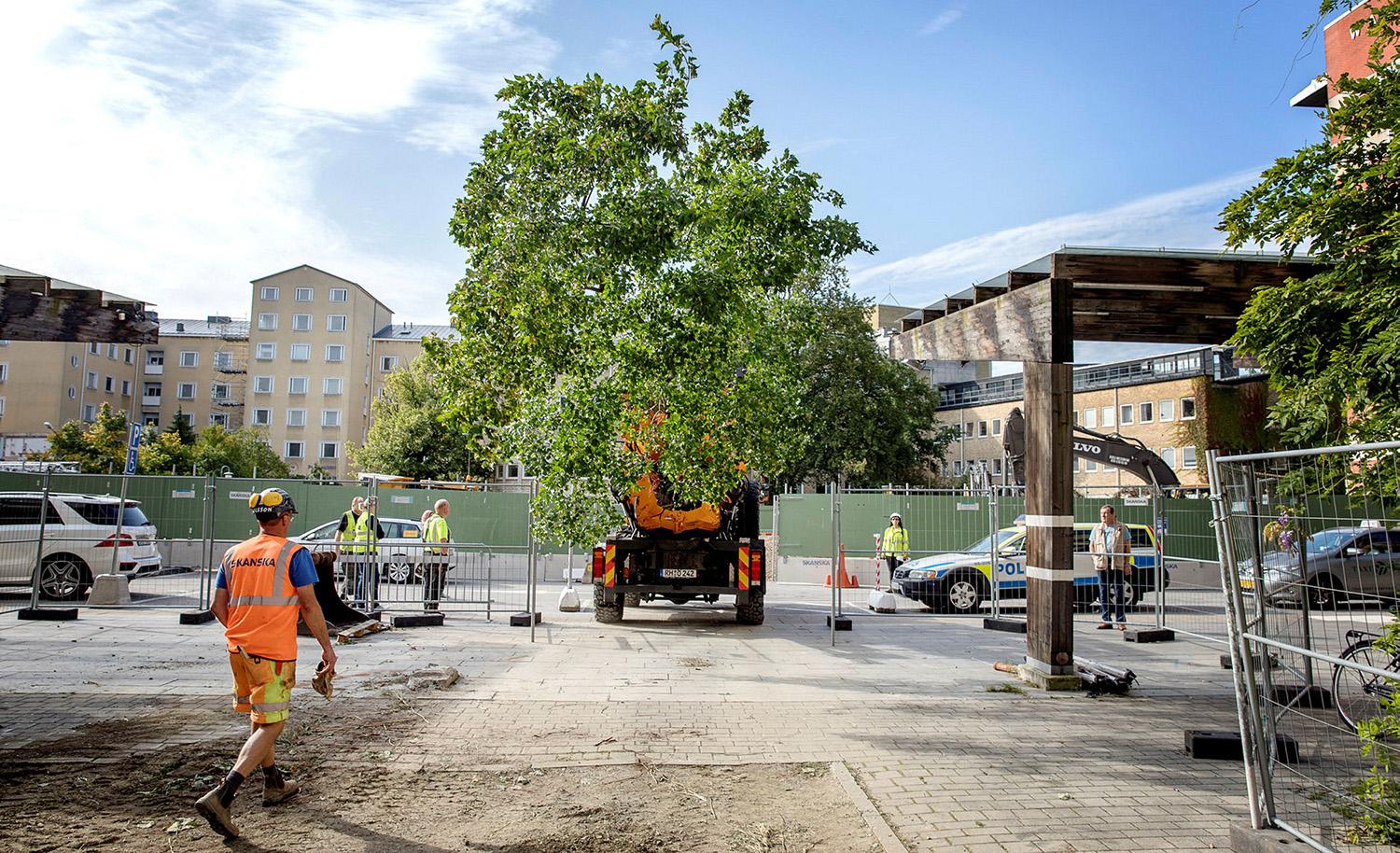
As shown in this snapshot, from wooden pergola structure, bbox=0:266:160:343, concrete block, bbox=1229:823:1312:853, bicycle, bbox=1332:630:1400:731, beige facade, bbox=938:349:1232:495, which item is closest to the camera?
bicycle, bbox=1332:630:1400:731

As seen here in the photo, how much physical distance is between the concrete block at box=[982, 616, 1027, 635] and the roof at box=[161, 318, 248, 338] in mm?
77384

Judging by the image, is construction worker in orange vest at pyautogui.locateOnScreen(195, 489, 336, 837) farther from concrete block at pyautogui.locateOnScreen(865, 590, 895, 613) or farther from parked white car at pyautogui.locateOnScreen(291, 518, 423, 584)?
concrete block at pyautogui.locateOnScreen(865, 590, 895, 613)

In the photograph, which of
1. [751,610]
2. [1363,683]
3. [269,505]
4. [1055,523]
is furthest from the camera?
[751,610]

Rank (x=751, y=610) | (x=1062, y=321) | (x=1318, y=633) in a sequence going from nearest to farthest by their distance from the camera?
(x=1318, y=633)
(x=1062, y=321)
(x=751, y=610)

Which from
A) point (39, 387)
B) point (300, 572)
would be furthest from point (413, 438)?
point (300, 572)

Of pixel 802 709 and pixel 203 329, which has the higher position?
pixel 203 329

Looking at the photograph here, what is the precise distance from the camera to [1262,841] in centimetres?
419

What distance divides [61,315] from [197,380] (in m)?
75.5

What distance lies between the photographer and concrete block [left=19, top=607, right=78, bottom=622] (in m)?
13.3

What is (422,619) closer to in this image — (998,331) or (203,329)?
(998,331)

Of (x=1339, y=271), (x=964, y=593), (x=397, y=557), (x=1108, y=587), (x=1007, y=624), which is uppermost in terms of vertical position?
(x=1339, y=271)

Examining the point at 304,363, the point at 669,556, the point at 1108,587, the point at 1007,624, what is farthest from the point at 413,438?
the point at 1108,587

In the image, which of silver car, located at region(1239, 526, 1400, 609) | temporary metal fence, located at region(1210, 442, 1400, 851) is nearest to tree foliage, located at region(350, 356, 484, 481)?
temporary metal fence, located at region(1210, 442, 1400, 851)

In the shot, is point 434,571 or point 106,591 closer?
point 106,591
